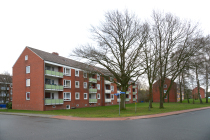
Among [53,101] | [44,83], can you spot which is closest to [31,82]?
[44,83]

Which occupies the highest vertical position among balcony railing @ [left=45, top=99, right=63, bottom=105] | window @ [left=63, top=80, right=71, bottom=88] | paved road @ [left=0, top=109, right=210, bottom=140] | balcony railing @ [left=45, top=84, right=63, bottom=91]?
window @ [left=63, top=80, right=71, bottom=88]

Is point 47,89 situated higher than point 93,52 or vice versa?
point 93,52

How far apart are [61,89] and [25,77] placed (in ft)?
22.6

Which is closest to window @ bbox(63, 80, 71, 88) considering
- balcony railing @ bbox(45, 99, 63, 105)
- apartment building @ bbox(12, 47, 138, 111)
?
apartment building @ bbox(12, 47, 138, 111)

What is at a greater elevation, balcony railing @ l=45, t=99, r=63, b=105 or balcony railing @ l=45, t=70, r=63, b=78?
balcony railing @ l=45, t=70, r=63, b=78

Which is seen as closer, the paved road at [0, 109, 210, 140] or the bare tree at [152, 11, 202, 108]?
the paved road at [0, 109, 210, 140]

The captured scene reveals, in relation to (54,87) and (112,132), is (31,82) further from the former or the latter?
(112,132)

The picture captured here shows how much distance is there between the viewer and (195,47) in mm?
24828

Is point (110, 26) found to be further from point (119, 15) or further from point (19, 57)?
point (19, 57)

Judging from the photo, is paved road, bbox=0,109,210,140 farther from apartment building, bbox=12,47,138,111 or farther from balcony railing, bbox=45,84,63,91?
balcony railing, bbox=45,84,63,91

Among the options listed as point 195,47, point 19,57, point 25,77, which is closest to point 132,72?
point 195,47

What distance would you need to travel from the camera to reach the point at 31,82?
32.3 m

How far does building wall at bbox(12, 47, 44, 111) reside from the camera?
101ft

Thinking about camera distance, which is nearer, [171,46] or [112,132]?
[112,132]
